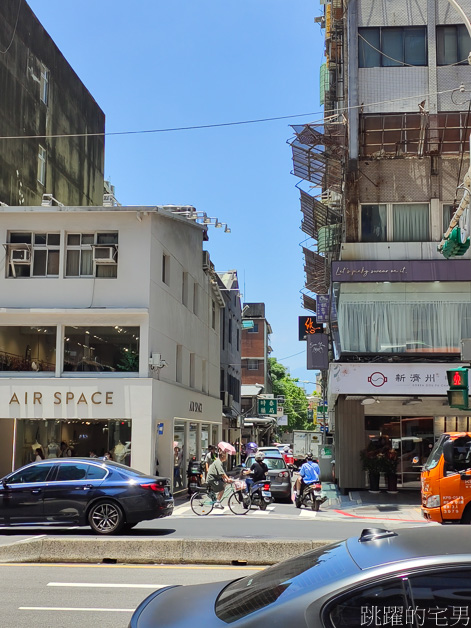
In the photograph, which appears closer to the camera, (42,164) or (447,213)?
(447,213)

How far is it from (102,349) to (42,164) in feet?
43.9

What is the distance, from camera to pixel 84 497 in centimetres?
1514

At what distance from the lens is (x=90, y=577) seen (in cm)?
1047

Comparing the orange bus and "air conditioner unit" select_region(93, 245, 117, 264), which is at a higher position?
"air conditioner unit" select_region(93, 245, 117, 264)

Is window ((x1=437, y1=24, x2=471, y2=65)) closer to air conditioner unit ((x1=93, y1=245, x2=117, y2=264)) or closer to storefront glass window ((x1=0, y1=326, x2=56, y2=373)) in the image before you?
air conditioner unit ((x1=93, y1=245, x2=117, y2=264))

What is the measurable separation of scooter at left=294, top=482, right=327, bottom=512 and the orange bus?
755cm

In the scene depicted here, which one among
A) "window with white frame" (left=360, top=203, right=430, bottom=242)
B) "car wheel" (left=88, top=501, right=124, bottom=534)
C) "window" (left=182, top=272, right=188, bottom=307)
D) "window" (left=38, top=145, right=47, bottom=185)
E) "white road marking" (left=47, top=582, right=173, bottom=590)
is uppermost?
"window" (left=38, top=145, right=47, bottom=185)

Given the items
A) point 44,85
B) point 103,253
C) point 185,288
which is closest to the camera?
point 103,253

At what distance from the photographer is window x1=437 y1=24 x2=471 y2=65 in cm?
2784

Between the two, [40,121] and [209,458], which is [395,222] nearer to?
[209,458]

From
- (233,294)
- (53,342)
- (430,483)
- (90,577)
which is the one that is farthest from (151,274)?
(233,294)

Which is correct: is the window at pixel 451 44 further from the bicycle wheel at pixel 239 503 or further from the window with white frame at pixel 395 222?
the bicycle wheel at pixel 239 503

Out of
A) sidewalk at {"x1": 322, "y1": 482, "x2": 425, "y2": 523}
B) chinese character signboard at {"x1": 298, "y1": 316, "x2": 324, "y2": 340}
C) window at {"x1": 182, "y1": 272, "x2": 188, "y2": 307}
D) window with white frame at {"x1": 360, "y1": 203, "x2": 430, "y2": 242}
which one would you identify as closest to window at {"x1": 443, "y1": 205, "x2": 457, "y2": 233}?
window with white frame at {"x1": 360, "y1": 203, "x2": 430, "y2": 242}

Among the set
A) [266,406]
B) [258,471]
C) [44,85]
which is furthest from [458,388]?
[266,406]
